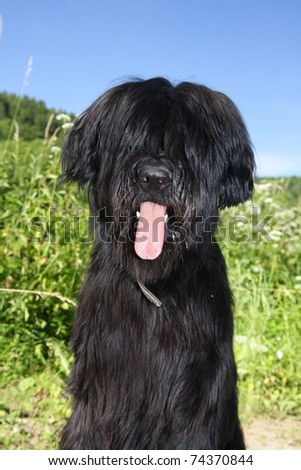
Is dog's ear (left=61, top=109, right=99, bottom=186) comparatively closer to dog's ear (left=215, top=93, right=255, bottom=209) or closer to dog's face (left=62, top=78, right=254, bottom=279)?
dog's face (left=62, top=78, right=254, bottom=279)

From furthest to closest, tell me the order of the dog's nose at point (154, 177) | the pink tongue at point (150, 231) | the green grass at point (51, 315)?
1. the green grass at point (51, 315)
2. the pink tongue at point (150, 231)
3. the dog's nose at point (154, 177)

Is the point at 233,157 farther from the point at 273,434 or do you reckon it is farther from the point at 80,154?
the point at 273,434

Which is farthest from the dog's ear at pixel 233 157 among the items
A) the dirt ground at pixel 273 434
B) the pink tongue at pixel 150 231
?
the dirt ground at pixel 273 434

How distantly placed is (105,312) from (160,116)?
898 mm

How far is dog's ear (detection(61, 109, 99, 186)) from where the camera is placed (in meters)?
3.05

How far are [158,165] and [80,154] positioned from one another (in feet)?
1.87

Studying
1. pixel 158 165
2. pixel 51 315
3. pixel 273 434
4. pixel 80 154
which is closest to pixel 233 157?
pixel 158 165

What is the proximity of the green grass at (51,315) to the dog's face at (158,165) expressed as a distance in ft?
4.39

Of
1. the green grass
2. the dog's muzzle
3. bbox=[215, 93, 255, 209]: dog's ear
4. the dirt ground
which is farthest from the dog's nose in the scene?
the dirt ground

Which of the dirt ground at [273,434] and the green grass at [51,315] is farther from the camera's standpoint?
the green grass at [51,315]

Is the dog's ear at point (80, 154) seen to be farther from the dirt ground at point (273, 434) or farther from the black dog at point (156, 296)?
the dirt ground at point (273, 434)

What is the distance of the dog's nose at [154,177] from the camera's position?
8.73 ft

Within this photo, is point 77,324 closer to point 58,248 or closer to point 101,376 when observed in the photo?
point 101,376
